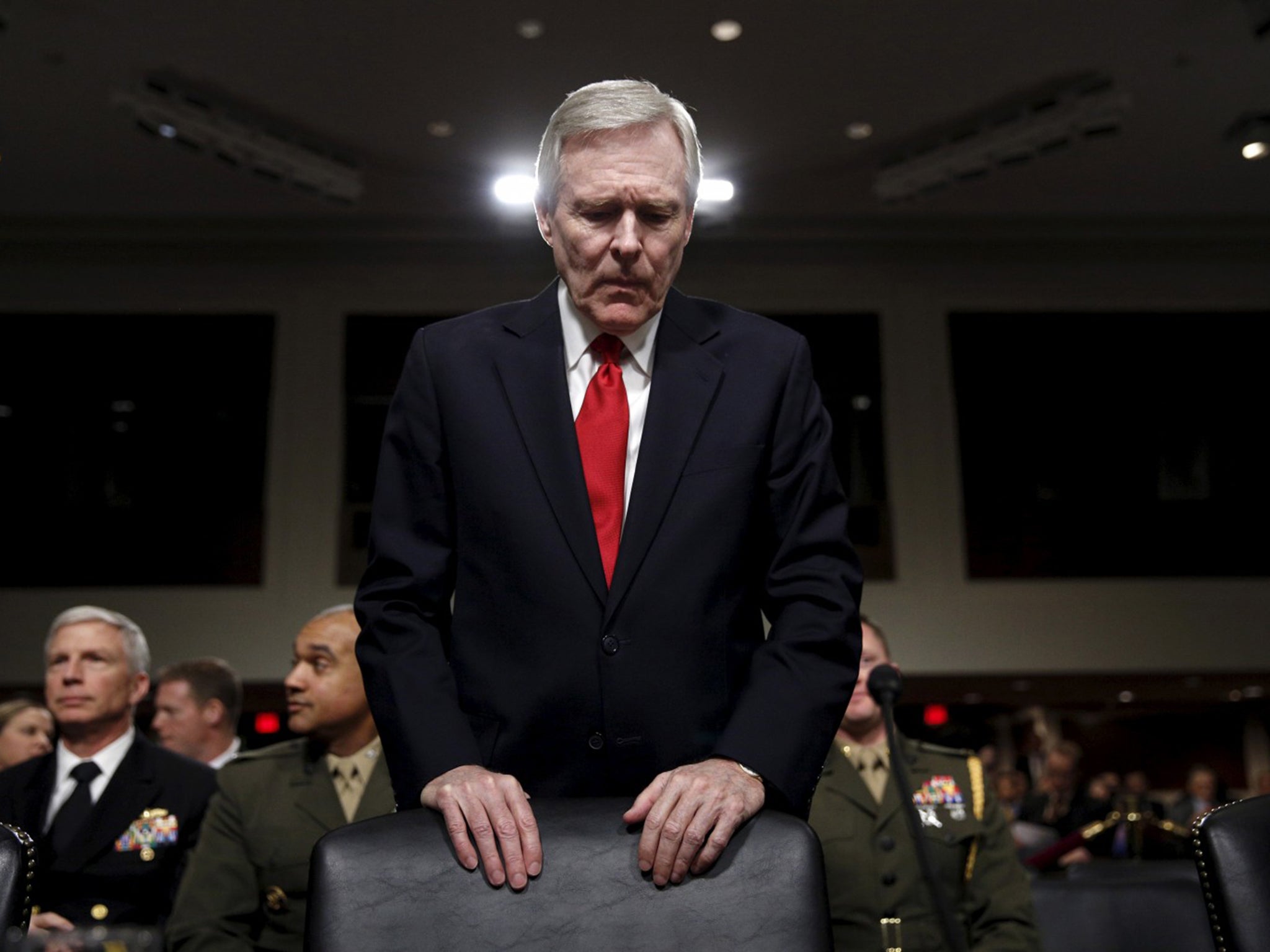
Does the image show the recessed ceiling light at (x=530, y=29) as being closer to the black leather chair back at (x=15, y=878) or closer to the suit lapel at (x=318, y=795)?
the suit lapel at (x=318, y=795)

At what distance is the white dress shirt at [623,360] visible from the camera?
1257 mm

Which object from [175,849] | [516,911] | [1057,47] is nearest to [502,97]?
[1057,47]

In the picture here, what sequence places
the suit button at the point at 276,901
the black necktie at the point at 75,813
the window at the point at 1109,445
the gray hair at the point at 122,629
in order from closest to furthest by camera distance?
the suit button at the point at 276,901
the black necktie at the point at 75,813
the gray hair at the point at 122,629
the window at the point at 1109,445

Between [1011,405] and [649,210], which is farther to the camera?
[1011,405]

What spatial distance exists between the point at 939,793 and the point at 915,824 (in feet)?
3.51

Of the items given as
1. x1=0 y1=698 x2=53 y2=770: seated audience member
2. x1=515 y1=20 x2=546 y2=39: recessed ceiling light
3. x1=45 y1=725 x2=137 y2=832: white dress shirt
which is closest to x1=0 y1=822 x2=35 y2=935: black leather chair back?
x1=45 y1=725 x2=137 y2=832: white dress shirt

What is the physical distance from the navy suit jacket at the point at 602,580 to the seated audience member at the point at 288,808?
4.25 ft

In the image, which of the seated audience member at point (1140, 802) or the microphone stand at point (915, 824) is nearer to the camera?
the microphone stand at point (915, 824)

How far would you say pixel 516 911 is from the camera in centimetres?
87

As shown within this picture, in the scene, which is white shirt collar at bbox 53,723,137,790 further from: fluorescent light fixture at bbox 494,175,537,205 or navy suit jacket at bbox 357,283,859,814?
fluorescent light fixture at bbox 494,175,537,205

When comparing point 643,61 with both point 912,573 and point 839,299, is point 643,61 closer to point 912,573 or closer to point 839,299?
point 839,299

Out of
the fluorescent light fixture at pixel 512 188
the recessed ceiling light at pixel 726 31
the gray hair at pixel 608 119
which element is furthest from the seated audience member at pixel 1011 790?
the gray hair at pixel 608 119

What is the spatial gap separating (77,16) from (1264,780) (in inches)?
373

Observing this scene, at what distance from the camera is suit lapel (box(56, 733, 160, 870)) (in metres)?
2.70
